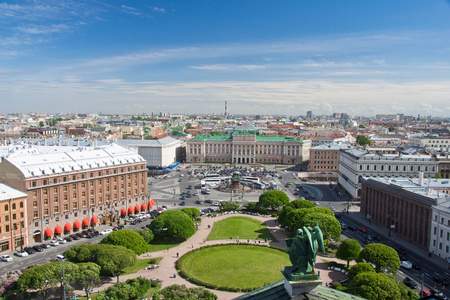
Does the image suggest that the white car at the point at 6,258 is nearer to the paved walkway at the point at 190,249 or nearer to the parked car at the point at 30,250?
the parked car at the point at 30,250

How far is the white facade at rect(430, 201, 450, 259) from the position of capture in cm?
6384

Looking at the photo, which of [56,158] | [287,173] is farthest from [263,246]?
[287,173]

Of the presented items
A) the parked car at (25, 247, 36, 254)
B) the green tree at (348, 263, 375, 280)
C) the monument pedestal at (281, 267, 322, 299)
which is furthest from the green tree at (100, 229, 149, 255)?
the monument pedestal at (281, 267, 322, 299)

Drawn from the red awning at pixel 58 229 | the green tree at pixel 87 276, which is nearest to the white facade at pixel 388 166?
the red awning at pixel 58 229

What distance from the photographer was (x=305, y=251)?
18219mm

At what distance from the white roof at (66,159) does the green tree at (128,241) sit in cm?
2521

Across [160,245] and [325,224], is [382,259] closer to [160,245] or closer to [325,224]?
[325,224]

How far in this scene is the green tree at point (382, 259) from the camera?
2109 inches

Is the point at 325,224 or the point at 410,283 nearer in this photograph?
the point at 410,283

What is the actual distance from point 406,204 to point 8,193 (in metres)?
79.5

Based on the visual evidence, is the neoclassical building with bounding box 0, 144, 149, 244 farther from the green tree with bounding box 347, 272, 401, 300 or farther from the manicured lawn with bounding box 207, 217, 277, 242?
the green tree with bounding box 347, 272, 401, 300

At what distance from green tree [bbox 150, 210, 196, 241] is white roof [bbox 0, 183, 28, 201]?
1028 inches

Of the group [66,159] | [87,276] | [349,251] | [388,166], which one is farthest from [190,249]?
[388,166]

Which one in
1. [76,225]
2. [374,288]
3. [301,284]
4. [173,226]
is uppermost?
[301,284]
